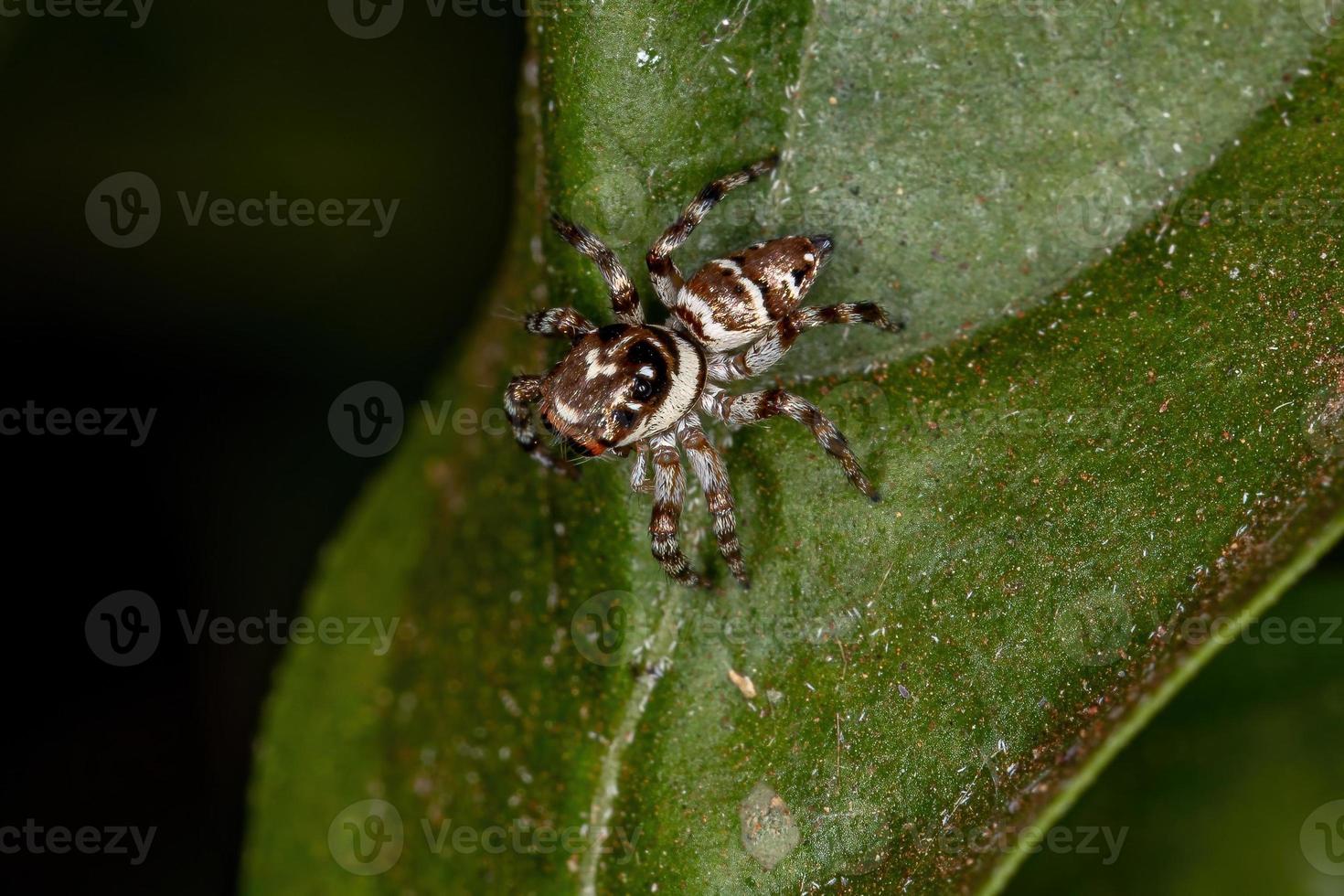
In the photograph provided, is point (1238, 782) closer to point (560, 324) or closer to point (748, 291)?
point (748, 291)

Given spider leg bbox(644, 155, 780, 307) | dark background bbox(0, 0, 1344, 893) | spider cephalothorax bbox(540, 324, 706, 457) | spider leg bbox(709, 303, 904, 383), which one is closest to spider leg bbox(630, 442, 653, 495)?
spider cephalothorax bbox(540, 324, 706, 457)

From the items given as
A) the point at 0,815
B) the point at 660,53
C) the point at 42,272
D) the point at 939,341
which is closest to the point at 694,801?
the point at 939,341

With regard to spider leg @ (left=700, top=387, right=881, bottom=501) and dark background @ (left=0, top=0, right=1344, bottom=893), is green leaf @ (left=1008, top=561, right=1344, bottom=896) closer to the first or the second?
spider leg @ (left=700, top=387, right=881, bottom=501)

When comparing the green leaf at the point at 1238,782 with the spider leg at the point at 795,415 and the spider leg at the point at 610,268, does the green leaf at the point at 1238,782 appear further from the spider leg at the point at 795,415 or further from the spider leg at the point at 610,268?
the spider leg at the point at 610,268

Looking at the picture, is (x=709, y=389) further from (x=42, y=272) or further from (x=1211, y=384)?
(x=42, y=272)

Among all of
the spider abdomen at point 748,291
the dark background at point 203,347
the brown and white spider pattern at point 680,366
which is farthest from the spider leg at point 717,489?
the dark background at point 203,347

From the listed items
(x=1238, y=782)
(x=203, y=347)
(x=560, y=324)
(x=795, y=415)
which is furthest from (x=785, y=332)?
(x=203, y=347)
